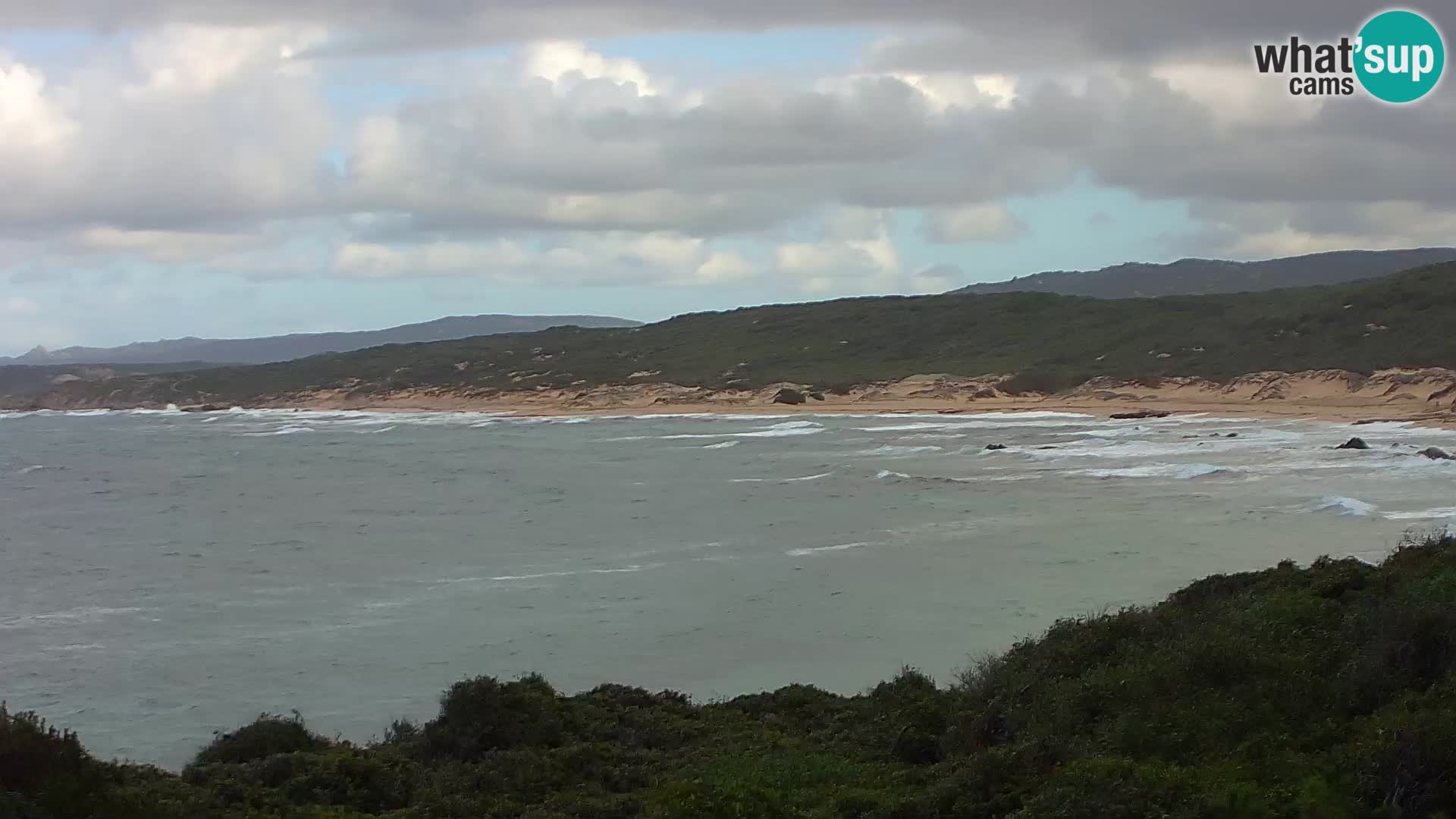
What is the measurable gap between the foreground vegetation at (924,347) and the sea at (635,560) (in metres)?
20.7

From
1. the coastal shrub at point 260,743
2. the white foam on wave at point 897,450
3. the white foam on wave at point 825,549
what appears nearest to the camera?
the coastal shrub at point 260,743

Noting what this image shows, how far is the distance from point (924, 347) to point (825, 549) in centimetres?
7265

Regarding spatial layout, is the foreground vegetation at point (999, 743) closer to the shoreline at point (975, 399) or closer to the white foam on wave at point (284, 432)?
the shoreline at point (975, 399)

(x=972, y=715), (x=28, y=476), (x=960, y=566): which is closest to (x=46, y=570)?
(x=960, y=566)

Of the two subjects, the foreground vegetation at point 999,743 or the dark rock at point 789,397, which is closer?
the foreground vegetation at point 999,743

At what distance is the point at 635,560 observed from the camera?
84.4 ft

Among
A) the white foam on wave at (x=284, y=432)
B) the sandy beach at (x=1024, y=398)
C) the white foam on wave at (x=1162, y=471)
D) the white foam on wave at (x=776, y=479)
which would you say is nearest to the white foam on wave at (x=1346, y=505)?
the white foam on wave at (x=1162, y=471)

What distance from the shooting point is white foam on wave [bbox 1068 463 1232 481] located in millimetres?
32875

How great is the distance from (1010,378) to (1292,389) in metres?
18.9

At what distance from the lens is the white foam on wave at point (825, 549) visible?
82.6 feet

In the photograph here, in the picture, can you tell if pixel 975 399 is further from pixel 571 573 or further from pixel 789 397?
pixel 571 573

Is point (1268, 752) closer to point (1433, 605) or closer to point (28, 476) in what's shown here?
point (1433, 605)

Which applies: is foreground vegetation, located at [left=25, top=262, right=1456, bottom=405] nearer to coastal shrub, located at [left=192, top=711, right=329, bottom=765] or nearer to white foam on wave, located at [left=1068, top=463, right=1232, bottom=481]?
white foam on wave, located at [left=1068, top=463, right=1232, bottom=481]

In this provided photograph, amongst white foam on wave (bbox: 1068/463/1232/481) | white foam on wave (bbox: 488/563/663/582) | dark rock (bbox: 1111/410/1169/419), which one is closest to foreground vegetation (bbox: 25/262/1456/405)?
dark rock (bbox: 1111/410/1169/419)
